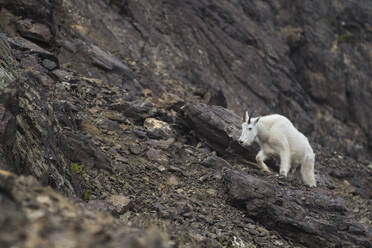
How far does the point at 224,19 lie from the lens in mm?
23688

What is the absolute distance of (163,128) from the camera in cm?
1103

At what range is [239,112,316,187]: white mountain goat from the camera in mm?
10648

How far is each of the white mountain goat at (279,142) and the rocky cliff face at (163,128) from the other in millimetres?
736

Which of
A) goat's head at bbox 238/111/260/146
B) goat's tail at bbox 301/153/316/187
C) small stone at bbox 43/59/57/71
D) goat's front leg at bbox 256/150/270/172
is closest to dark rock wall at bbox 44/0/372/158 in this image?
small stone at bbox 43/59/57/71

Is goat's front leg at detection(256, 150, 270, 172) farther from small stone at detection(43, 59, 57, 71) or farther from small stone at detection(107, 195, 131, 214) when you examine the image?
small stone at detection(43, 59, 57, 71)

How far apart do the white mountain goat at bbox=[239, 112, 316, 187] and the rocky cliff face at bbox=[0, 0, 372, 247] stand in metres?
0.74

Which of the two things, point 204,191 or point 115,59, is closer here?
point 204,191

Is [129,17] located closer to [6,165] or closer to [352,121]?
[6,165]

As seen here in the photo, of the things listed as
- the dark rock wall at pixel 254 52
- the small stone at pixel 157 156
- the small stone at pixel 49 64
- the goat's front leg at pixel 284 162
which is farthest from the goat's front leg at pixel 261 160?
the small stone at pixel 49 64

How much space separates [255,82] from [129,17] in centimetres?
817

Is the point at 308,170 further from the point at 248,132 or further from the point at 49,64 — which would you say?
the point at 49,64

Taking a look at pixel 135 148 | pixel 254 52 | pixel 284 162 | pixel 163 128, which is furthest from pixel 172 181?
pixel 254 52

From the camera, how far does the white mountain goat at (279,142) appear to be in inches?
419

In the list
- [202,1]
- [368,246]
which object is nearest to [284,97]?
[202,1]
